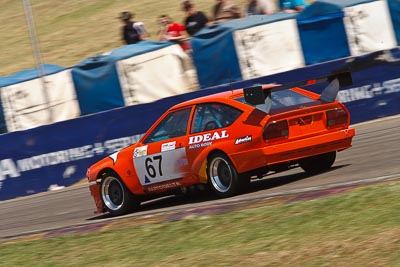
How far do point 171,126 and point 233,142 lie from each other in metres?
1.15

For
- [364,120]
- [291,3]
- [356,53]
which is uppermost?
[291,3]

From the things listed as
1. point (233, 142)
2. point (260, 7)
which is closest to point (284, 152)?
point (233, 142)

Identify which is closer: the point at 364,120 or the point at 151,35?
the point at 364,120

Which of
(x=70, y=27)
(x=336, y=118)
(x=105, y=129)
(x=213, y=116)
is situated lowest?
(x=336, y=118)

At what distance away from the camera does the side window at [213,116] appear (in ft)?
34.9

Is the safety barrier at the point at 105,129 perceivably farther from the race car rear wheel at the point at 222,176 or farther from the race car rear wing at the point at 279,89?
the race car rear wheel at the point at 222,176

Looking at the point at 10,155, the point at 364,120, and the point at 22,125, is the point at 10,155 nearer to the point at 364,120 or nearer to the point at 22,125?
the point at 22,125

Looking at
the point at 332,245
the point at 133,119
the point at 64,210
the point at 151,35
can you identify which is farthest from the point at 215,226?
the point at 151,35

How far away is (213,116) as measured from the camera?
10820 millimetres

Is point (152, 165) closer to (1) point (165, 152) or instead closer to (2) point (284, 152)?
(1) point (165, 152)

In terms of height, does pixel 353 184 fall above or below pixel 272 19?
below

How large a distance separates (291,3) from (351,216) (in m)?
13.8

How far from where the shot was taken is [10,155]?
1830 centimetres

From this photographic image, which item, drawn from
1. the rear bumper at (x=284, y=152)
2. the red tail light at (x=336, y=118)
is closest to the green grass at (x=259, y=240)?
the rear bumper at (x=284, y=152)
